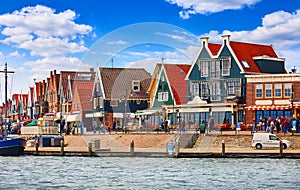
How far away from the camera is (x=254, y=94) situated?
68.9m

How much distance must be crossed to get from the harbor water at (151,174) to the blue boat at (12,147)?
23.7 ft

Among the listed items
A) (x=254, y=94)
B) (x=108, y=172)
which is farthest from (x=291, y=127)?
(x=108, y=172)

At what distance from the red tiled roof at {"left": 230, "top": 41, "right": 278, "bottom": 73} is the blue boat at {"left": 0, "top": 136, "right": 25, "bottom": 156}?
88.3ft

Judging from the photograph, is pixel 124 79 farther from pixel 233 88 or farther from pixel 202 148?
pixel 233 88

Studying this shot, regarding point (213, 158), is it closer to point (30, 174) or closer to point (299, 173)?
point (299, 173)

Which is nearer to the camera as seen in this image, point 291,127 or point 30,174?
point 30,174

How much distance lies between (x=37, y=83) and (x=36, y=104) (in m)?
6.39

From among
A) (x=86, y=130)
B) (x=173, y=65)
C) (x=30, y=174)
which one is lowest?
(x=30, y=174)

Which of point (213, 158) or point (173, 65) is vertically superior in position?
point (173, 65)

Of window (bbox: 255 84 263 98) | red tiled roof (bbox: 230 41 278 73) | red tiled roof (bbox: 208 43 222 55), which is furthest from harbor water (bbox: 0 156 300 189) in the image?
red tiled roof (bbox: 230 41 278 73)

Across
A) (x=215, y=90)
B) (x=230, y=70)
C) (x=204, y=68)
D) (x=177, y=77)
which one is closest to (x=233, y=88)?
(x=230, y=70)

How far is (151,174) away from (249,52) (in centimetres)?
4087

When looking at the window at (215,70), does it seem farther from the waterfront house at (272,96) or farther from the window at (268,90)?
the window at (268,90)

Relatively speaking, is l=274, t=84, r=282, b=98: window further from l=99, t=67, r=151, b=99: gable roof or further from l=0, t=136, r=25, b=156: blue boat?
l=99, t=67, r=151, b=99: gable roof
